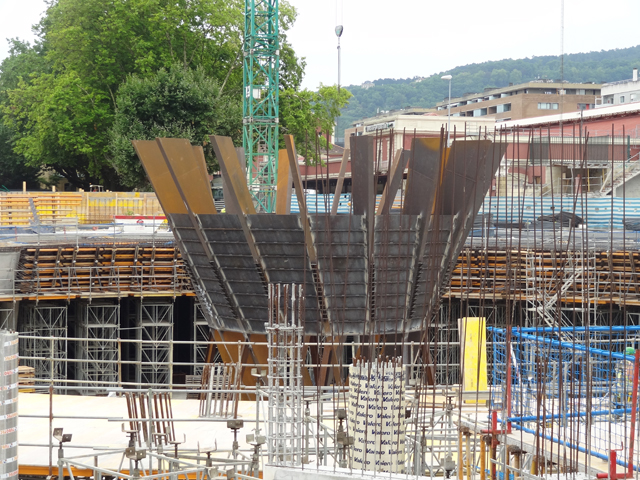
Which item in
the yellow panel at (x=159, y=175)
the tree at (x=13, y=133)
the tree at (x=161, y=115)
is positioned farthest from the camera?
the tree at (x=13, y=133)

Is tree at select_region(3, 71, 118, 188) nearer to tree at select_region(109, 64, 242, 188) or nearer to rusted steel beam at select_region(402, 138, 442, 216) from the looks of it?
tree at select_region(109, 64, 242, 188)

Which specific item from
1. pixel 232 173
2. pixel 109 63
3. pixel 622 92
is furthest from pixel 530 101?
pixel 232 173

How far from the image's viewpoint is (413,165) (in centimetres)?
1714

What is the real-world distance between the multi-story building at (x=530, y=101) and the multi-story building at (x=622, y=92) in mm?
2387

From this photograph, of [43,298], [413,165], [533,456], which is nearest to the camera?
[533,456]

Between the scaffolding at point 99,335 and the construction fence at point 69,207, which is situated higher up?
the construction fence at point 69,207

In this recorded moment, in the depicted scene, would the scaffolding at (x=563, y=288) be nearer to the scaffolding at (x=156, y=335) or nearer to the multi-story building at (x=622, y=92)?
the scaffolding at (x=156, y=335)

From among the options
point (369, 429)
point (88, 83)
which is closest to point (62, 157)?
point (88, 83)

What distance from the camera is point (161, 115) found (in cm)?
4450

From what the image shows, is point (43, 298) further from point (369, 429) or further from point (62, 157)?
point (62, 157)

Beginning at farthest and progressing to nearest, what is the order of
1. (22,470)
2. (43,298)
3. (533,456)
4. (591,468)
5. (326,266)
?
(43,298), (326,266), (22,470), (533,456), (591,468)

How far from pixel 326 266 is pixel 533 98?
263 ft

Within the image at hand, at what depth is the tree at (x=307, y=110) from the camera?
5069cm

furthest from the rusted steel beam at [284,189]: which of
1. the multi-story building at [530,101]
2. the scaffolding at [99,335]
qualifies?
the multi-story building at [530,101]
